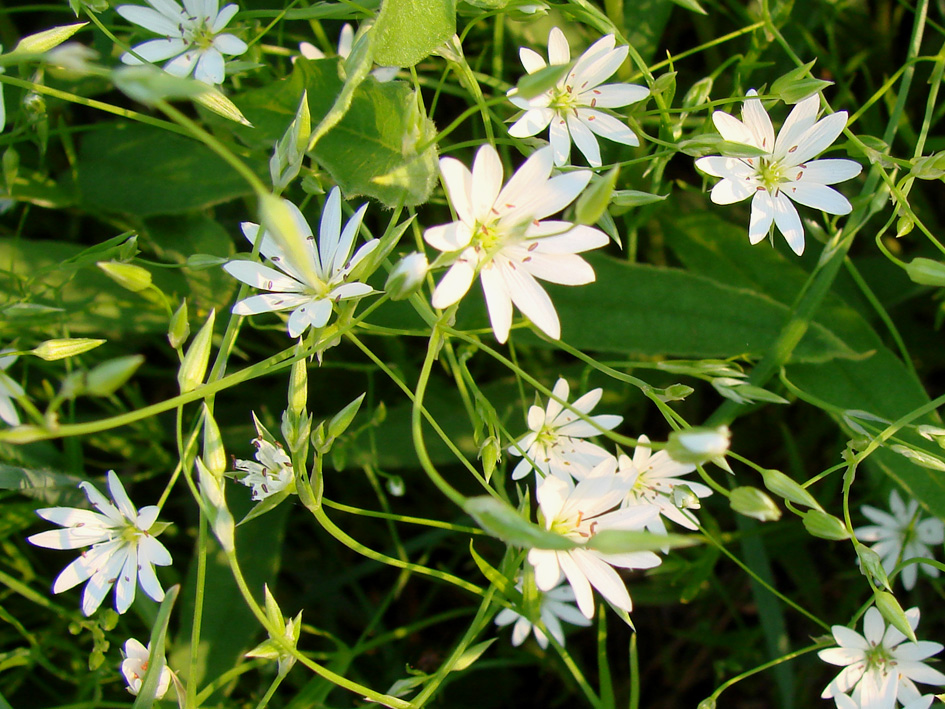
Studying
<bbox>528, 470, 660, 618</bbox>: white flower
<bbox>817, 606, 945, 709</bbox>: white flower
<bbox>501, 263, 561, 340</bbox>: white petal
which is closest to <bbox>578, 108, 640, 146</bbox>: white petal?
<bbox>501, 263, 561, 340</bbox>: white petal

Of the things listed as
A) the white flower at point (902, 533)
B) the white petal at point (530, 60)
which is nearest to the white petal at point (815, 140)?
the white petal at point (530, 60)

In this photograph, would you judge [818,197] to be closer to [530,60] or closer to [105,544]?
[530,60]

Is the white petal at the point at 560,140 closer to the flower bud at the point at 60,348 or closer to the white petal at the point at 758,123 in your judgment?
the white petal at the point at 758,123

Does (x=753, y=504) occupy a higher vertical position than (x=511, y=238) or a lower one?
lower

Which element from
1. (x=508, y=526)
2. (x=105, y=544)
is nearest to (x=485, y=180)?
(x=508, y=526)

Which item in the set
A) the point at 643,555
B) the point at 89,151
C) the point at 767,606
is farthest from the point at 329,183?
the point at 767,606

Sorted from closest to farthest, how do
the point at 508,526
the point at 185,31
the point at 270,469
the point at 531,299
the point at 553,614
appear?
the point at 508,526 < the point at 531,299 < the point at 270,469 < the point at 185,31 < the point at 553,614
